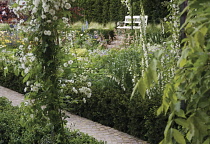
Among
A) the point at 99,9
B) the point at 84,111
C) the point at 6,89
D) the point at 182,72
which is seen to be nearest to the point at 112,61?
the point at 84,111

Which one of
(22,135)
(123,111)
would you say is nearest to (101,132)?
(123,111)

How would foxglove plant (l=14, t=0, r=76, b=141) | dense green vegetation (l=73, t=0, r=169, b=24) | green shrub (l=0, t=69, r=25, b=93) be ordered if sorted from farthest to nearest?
dense green vegetation (l=73, t=0, r=169, b=24)
green shrub (l=0, t=69, r=25, b=93)
foxglove plant (l=14, t=0, r=76, b=141)

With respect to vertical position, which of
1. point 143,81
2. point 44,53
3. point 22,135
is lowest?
point 22,135

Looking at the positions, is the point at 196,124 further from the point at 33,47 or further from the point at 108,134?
the point at 108,134

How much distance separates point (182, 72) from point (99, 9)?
1421 centimetres

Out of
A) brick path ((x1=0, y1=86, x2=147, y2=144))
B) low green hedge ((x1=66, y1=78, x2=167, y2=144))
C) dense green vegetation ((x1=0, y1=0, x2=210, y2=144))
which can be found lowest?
brick path ((x1=0, y1=86, x2=147, y2=144))

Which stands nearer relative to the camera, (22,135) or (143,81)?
(143,81)

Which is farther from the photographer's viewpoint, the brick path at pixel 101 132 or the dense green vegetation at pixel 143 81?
the brick path at pixel 101 132

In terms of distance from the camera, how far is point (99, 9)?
15320mm

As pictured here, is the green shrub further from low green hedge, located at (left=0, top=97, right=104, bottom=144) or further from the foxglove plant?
the foxglove plant

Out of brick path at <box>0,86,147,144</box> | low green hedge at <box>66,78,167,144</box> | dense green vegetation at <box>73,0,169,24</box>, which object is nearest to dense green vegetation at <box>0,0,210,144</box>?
low green hedge at <box>66,78,167,144</box>

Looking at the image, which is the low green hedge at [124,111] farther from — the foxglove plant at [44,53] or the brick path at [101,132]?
the foxglove plant at [44,53]

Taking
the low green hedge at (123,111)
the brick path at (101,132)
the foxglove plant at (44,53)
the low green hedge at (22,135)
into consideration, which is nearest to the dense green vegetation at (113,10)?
the low green hedge at (123,111)

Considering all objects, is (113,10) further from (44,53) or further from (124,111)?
(44,53)
